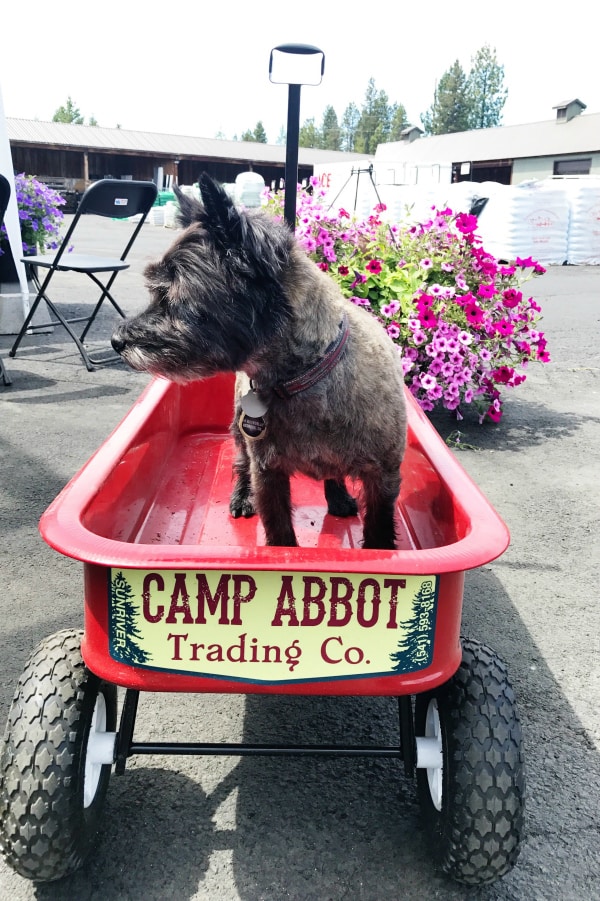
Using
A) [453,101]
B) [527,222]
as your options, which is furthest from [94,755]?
[453,101]

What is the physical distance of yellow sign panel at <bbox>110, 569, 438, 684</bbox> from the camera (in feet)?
5.14

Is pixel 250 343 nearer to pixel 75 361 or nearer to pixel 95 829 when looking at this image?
pixel 95 829

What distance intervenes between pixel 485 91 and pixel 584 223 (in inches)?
2900

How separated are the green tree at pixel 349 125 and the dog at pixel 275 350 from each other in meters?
108

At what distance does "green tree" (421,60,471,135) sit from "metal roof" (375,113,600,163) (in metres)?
39.3

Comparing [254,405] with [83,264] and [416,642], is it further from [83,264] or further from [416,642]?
[83,264]

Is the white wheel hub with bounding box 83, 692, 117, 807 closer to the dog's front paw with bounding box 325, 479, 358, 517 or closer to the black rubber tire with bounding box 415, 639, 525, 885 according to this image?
the black rubber tire with bounding box 415, 639, 525, 885

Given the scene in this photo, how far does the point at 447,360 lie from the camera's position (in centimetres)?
474

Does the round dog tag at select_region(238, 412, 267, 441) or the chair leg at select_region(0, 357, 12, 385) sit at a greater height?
the round dog tag at select_region(238, 412, 267, 441)

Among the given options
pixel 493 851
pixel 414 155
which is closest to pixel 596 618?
pixel 493 851

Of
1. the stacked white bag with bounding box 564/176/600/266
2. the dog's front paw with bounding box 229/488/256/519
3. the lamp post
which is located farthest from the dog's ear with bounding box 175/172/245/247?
the stacked white bag with bounding box 564/176/600/266

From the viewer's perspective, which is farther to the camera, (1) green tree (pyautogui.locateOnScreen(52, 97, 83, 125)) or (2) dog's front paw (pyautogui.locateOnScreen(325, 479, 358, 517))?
(1) green tree (pyautogui.locateOnScreen(52, 97, 83, 125))

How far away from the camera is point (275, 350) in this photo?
1917 mm

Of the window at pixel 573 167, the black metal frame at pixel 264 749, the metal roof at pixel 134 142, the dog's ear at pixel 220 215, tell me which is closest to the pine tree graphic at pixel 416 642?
the black metal frame at pixel 264 749
